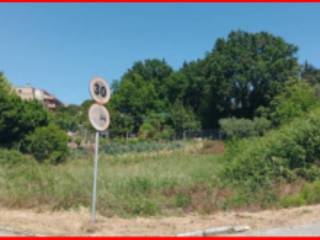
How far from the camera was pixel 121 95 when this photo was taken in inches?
2243

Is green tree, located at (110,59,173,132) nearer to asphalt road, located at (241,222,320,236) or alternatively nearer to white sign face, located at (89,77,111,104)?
white sign face, located at (89,77,111,104)

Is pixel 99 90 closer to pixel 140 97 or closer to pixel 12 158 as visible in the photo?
pixel 12 158

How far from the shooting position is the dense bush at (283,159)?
12.1 meters

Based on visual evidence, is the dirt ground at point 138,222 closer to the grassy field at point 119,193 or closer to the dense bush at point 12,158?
the grassy field at point 119,193

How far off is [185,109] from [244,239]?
1914 inches

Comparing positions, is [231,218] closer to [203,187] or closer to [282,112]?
[203,187]

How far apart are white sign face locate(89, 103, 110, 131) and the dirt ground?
1944 millimetres

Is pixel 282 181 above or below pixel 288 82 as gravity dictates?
below

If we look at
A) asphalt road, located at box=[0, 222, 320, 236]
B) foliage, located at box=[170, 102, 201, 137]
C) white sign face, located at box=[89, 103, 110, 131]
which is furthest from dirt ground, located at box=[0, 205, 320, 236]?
foliage, located at box=[170, 102, 201, 137]

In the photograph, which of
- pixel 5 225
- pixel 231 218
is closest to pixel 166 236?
pixel 231 218

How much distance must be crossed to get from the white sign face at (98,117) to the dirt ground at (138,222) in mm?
1944

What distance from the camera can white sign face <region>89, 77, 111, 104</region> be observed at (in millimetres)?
7422

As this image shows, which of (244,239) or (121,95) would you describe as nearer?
(244,239)

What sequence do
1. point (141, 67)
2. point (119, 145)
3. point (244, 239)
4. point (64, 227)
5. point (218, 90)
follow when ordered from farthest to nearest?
1. point (141, 67)
2. point (218, 90)
3. point (119, 145)
4. point (64, 227)
5. point (244, 239)
